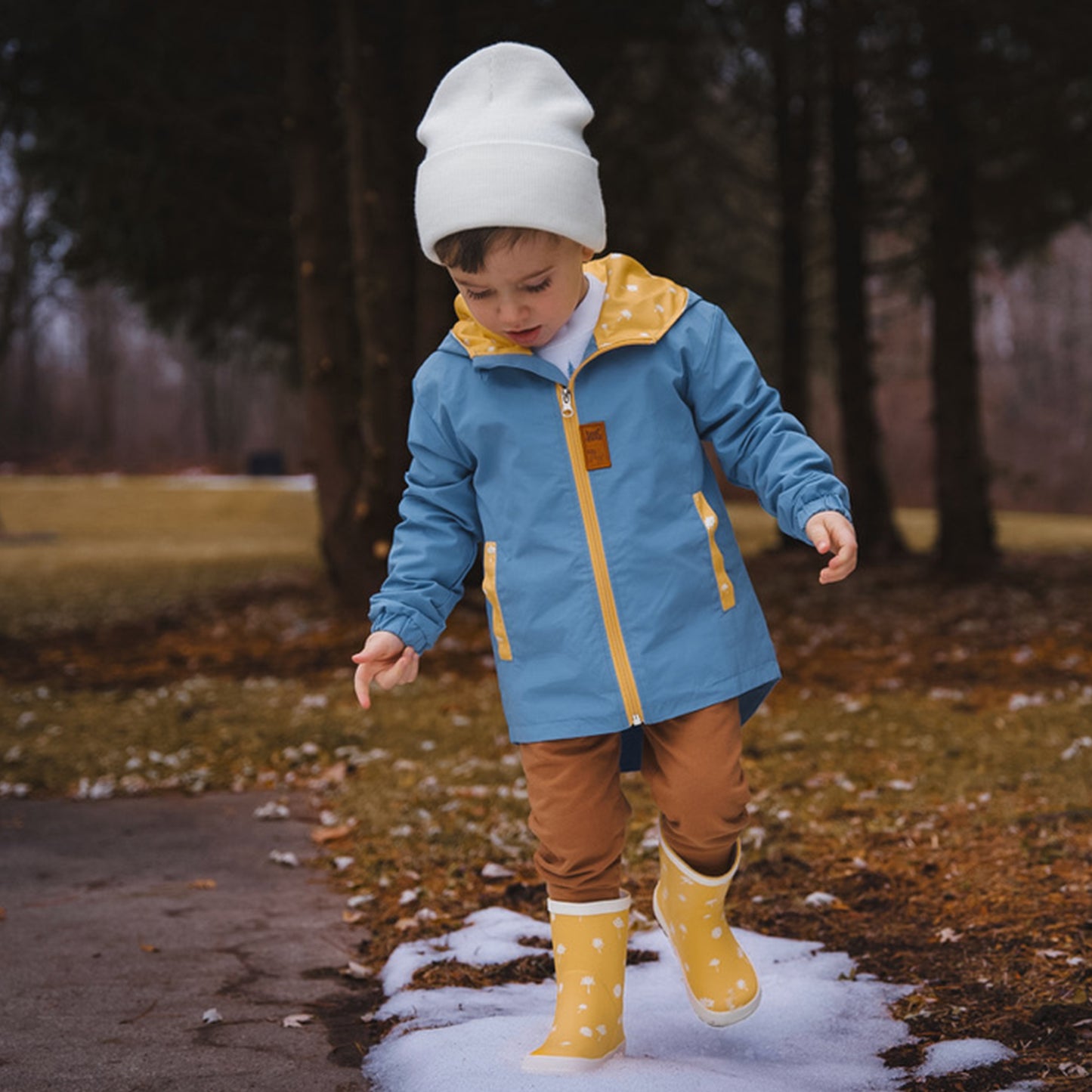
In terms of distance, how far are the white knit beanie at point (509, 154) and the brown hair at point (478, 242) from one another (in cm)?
2

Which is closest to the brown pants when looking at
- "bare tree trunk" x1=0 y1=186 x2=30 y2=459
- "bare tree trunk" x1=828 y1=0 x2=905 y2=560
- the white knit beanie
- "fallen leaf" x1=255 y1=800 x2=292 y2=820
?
the white knit beanie

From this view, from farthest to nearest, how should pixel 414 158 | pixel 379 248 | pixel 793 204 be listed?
1. pixel 793 204
2. pixel 414 158
3. pixel 379 248

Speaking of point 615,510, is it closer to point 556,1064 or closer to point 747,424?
point 747,424

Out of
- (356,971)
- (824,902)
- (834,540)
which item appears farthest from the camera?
(824,902)

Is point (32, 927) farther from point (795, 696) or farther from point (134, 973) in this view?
point (795, 696)

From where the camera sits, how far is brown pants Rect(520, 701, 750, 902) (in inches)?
107

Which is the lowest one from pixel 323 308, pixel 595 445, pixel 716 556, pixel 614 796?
pixel 614 796

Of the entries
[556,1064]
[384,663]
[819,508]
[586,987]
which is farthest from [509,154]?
[556,1064]

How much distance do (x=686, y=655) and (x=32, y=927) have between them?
2.36 meters

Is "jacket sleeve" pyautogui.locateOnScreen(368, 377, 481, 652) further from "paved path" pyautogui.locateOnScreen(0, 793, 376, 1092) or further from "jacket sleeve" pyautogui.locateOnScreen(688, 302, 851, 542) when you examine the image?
"paved path" pyautogui.locateOnScreen(0, 793, 376, 1092)

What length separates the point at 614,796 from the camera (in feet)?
9.21

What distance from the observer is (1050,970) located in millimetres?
3188

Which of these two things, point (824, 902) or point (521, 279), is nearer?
point (521, 279)

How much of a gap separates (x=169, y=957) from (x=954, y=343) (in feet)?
31.2
